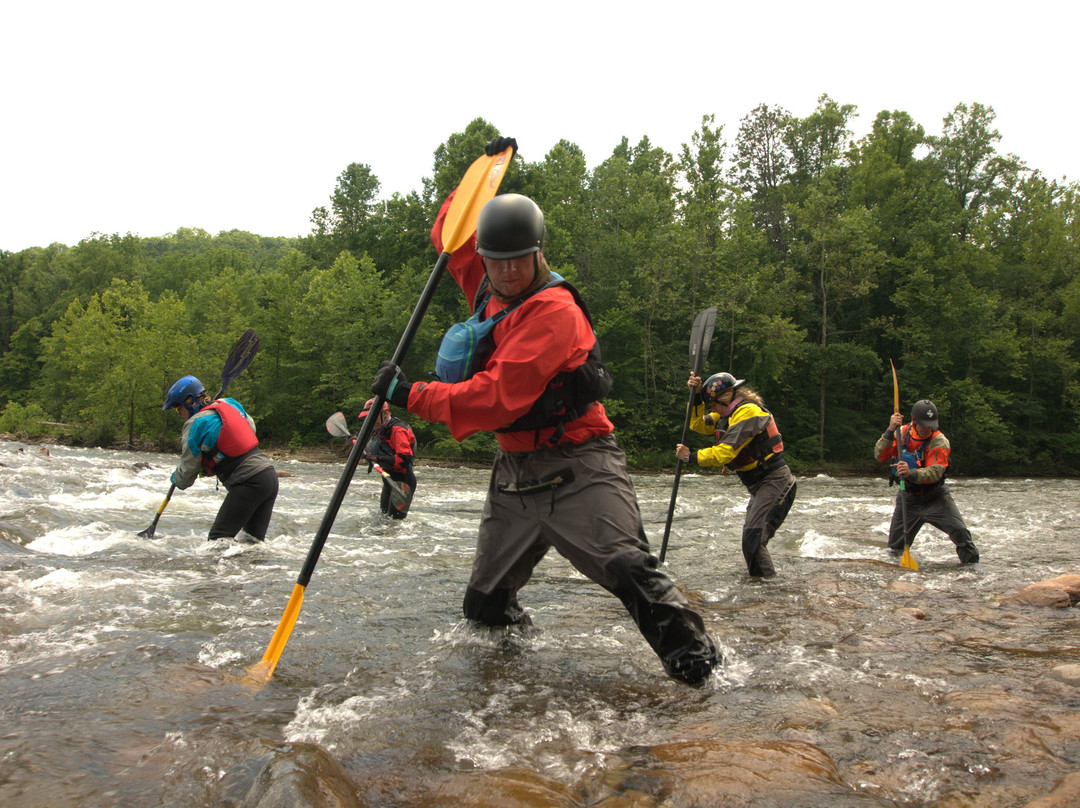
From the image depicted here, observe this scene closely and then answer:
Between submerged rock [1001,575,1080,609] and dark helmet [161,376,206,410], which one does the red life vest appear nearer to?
dark helmet [161,376,206,410]

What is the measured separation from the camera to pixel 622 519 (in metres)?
3.42

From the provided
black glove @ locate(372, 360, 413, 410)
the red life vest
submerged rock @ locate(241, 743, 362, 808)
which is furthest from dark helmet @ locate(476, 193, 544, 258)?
the red life vest

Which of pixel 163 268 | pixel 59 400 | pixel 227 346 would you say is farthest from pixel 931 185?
pixel 163 268

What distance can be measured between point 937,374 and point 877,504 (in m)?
22.9

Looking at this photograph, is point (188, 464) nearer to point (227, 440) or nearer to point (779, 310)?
point (227, 440)

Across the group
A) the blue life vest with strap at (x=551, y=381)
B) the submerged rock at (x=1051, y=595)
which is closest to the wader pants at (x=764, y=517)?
the submerged rock at (x=1051, y=595)

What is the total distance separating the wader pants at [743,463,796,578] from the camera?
6.71 meters

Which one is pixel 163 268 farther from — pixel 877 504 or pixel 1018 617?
pixel 1018 617

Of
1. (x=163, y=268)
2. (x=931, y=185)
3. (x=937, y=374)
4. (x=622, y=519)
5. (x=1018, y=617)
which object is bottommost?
(x=1018, y=617)

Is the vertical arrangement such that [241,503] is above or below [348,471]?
below

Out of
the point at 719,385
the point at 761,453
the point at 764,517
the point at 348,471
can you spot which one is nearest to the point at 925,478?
the point at 761,453

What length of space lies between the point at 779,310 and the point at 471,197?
32326 mm

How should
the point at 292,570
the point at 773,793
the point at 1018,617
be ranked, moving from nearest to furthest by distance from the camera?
the point at 773,793, the point at 1018,617, the point at 292,570

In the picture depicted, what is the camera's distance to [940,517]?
26.1ft
